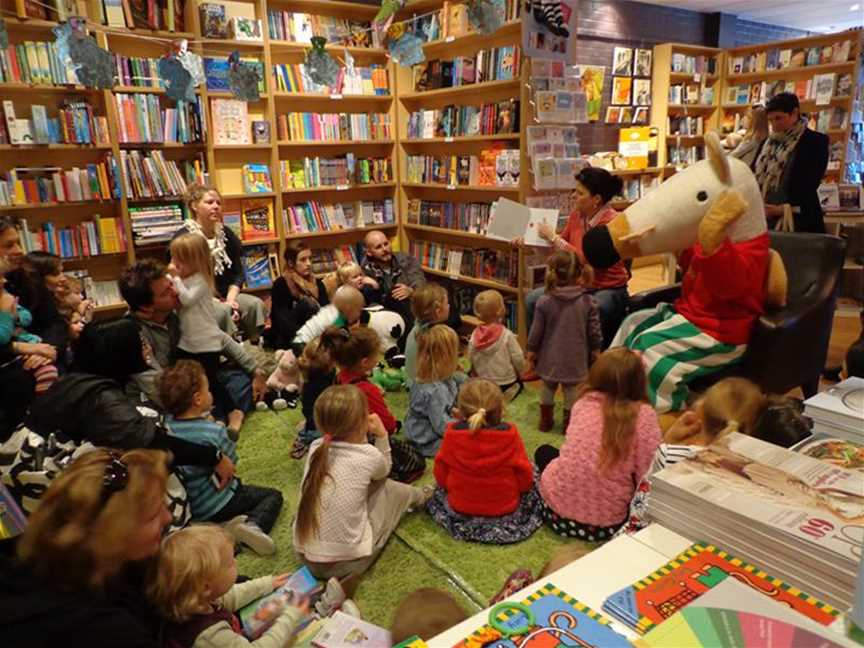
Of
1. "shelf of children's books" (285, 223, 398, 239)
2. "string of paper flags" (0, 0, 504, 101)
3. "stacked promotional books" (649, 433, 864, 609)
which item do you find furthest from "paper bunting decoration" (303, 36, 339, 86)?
"stacked promotional books" (649, 433, 864, 609)

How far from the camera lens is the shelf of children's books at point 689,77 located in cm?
779

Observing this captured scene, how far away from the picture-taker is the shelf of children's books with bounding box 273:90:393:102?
502cm

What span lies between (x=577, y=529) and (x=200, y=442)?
1.48 m

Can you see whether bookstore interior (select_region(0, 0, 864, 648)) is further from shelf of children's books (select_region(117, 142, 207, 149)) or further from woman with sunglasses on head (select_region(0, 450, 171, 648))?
woman with sunglasses on head (select_region(0, 450, 171, 648))

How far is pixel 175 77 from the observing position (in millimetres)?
3998

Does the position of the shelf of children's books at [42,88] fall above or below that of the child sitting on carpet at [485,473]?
above

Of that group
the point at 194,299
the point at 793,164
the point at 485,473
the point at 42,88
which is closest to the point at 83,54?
the point at 42,88

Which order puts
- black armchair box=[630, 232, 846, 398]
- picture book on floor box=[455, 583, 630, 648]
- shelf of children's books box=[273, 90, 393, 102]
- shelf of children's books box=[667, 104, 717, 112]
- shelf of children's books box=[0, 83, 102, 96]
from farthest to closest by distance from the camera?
shelf of children's books box=[667, 104, 717, 112]
shelf of children's books box=[273, 90, 393, 102]
shelf of children's books box=[0, 83, 102, 96]
black armchair box=[630, 232, 846, 398]
picture book on floor box=[455, 583, 630, 648]

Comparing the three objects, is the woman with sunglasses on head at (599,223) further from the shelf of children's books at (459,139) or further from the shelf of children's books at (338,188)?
the shelf of children's books at (338,188)

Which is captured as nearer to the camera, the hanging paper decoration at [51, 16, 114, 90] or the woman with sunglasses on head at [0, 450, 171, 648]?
the woman with sunglasses on head at [0, 450, 171, 648]

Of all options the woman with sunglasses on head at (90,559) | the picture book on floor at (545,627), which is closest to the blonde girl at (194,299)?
the woman with sunglasses on head at (90,559)

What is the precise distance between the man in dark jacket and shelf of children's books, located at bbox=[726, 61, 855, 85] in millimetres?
4368

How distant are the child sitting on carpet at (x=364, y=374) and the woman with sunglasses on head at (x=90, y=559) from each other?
145cm

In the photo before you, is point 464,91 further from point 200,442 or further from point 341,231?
point 200,442
